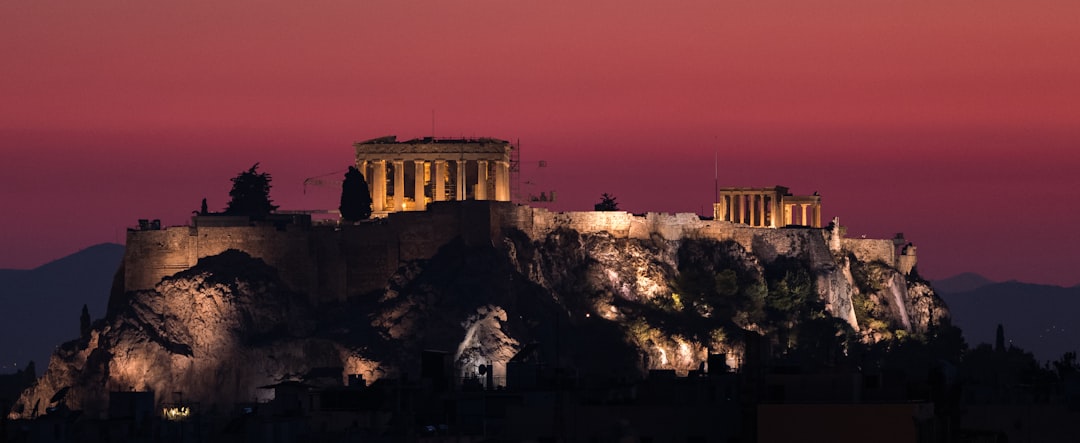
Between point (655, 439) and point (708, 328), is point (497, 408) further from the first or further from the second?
point (708, 328)

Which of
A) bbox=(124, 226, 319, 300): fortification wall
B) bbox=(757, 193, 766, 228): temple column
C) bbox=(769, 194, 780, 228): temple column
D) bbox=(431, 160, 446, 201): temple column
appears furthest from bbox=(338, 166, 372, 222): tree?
bbox=(769, 194, 780, 228): temple column

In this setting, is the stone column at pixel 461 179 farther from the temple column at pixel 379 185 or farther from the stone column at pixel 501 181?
the temple column at pixel 379 185

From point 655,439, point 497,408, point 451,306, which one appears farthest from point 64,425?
point 451,306

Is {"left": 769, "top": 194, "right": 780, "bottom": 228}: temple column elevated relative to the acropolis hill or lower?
elevated

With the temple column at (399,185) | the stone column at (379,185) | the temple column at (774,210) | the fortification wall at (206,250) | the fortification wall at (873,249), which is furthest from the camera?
the temple column at (774,210)

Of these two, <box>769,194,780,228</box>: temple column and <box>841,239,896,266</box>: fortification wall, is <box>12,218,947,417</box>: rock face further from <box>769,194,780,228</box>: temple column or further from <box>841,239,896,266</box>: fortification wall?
<box>769,194,780,228</box>: temple column

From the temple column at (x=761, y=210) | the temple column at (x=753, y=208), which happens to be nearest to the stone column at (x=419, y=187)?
the temple column at (x=753, y=208)
